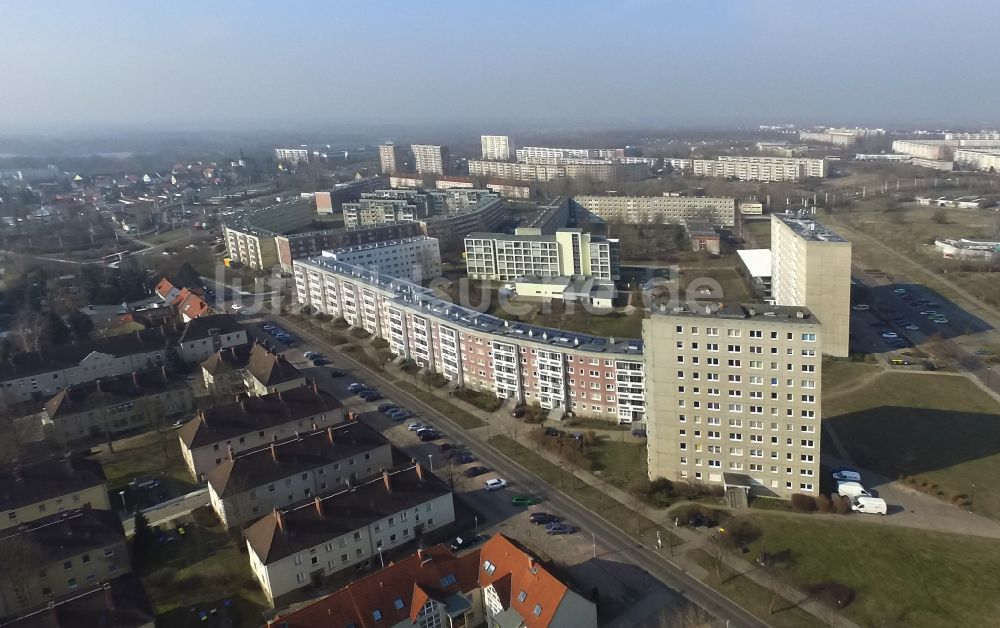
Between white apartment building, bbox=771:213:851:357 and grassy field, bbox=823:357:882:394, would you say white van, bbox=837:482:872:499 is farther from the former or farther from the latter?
white apartment building, bbox=771:213:851:357

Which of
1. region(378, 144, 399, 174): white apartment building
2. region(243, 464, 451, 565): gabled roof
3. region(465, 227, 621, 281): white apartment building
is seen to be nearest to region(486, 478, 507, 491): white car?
region(243, 464, 451, 565): gabled roof

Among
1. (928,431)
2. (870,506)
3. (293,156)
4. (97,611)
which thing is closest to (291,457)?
(97,611)

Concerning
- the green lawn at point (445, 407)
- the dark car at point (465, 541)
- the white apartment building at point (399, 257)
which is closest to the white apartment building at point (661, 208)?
the white apartment building at point (399, 257)

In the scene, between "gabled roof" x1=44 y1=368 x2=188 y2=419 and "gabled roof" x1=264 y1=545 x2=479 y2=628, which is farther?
"gabled roof" x1=44 y1=368 x2=188 y2=419

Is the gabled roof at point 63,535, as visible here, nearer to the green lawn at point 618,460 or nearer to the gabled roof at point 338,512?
the gabled roof at point 338,512

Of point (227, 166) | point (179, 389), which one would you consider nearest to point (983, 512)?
point (179, 389)

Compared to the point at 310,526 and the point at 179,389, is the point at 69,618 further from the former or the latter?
the point at 179,389
